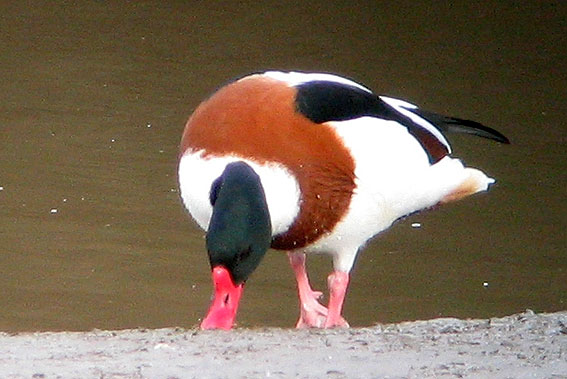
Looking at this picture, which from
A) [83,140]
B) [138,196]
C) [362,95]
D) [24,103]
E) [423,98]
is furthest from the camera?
[423,98]

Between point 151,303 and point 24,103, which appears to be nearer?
point 151,303

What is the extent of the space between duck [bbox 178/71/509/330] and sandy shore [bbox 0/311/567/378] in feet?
1.10

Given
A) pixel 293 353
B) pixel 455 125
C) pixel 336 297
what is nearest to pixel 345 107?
pixel 336 297

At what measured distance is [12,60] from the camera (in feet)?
37.2

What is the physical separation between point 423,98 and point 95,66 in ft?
8.50

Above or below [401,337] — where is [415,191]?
above

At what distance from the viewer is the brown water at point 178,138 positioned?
24.7 ft

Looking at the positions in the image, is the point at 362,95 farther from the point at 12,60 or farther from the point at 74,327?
the point at 12,60

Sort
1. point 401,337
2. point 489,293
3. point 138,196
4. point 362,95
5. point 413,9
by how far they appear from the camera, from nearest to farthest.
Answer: point 401,337
point 362,95
point 489,293
point 138,196
point 413,9

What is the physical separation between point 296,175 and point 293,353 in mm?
940

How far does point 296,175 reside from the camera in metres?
5.32

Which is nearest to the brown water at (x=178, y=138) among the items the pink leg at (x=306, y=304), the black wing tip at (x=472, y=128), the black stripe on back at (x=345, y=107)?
the pink leg at (x=306, y=304)

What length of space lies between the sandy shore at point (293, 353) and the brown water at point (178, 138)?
212 cm

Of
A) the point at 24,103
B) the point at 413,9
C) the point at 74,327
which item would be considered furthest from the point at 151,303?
the point at 413,9
